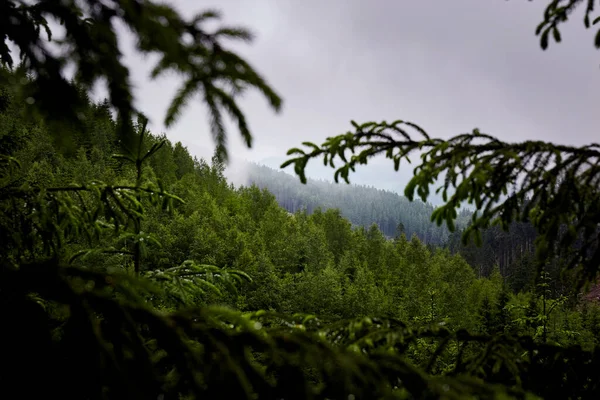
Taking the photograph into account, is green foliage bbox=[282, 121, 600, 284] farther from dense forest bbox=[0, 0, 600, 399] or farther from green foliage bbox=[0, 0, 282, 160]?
green foliage bbox=[0, 0, 282, 160]

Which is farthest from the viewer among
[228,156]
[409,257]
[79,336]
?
[409,257]

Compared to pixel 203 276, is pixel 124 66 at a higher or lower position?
higher

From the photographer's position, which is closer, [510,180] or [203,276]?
[510,180]

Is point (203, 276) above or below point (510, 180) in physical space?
below

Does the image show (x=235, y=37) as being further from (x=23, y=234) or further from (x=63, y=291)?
(x=23, y=234)

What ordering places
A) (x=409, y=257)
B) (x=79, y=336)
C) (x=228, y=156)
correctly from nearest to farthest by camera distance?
(x=79, y=336) < (x=228, y=156) < (x=409, y=257)

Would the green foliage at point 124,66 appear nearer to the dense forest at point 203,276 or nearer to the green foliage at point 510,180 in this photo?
the dense forest at point 203,276

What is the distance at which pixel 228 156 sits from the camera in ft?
5.61

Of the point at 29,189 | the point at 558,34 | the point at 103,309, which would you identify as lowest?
the point at 103,309

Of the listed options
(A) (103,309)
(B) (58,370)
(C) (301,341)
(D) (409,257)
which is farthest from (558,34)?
(D) (409,257)

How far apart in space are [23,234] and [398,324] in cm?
326

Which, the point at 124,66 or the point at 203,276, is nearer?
the point at 124,66

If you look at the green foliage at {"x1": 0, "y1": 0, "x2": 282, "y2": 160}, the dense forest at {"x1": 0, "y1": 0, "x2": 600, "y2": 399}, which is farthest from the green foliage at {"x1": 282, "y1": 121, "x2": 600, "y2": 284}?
the green foliage at {"x1": 0, "y1": 0, "x2": 282, "y2": 160}

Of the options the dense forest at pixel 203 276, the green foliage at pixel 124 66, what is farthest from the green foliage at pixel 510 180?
the green foliage at pixel 124 66
